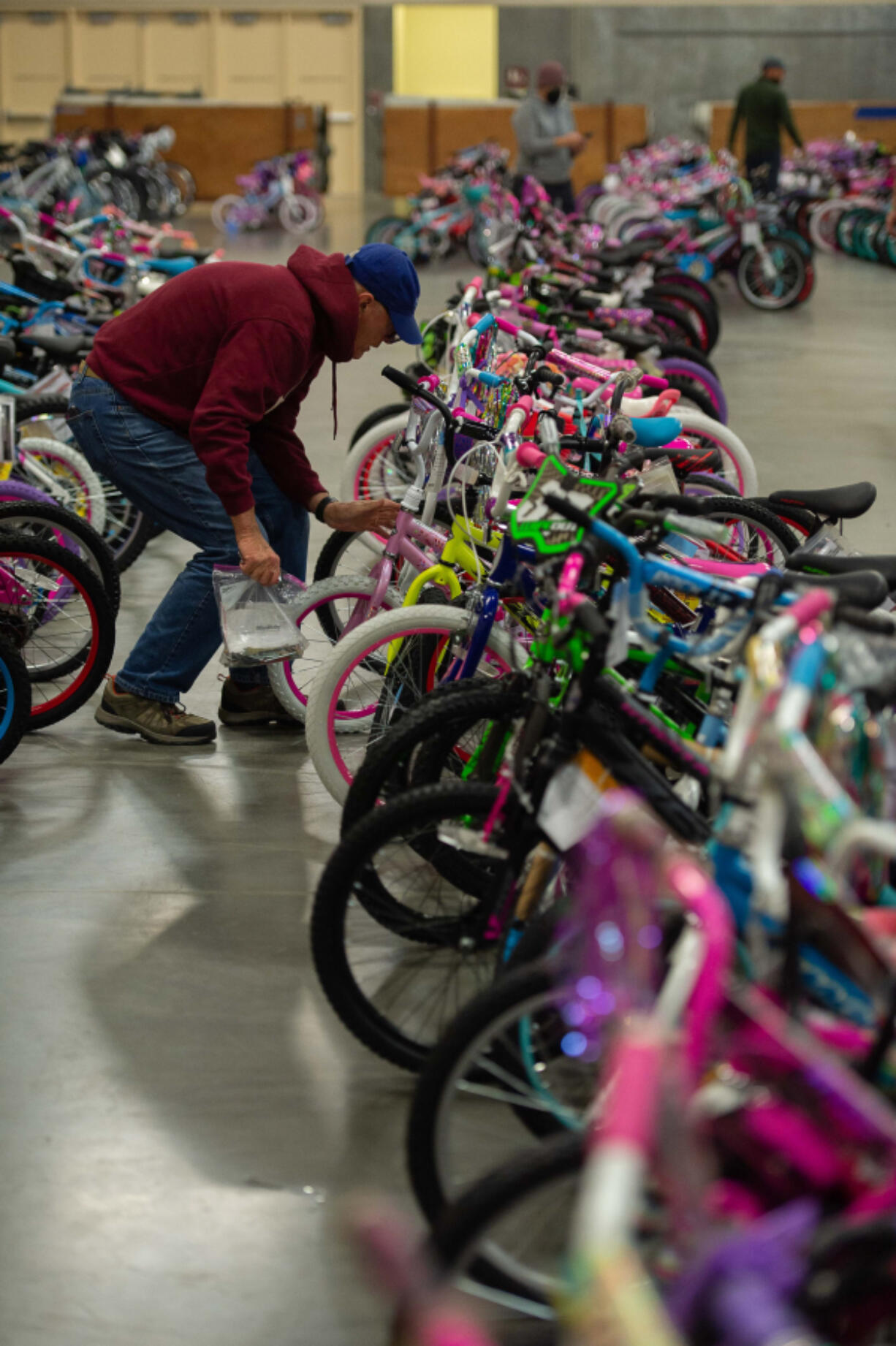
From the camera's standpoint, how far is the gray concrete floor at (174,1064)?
1993 millimetres

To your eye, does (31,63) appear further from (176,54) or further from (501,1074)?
(501,1074)

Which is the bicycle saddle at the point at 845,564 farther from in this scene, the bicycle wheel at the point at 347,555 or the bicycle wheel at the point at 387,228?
the bicycle wheel at the point at 387,228

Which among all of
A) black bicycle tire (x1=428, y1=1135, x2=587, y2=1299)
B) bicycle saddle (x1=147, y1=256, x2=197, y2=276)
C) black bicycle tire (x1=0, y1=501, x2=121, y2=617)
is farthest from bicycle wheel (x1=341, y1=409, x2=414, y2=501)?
black bicycle tire (x1=428, y1=1135, x2=587, y2=1299)

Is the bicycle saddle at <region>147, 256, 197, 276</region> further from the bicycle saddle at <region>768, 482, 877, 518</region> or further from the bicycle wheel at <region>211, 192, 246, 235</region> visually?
the bicycle wheel at <region>211, 192, 246, 235</region>

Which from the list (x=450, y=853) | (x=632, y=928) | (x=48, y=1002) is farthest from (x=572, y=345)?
(x=632, y=928)

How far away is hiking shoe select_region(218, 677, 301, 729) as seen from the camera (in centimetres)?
399

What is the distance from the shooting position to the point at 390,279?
3.38 metres

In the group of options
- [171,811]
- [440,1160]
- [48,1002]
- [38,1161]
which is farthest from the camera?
[171,811]

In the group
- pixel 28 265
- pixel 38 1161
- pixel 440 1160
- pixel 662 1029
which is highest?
pixel 28 265

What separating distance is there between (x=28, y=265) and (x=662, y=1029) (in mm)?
5479

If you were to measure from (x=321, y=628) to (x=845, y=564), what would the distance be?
1.60 metres

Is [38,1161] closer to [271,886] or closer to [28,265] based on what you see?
[271,886]

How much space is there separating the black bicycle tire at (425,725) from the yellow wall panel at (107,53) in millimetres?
24031

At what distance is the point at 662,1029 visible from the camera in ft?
4.50
